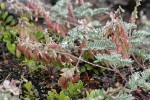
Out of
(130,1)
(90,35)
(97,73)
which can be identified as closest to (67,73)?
(90,35)

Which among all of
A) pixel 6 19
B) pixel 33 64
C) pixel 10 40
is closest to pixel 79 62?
pixel 33 64

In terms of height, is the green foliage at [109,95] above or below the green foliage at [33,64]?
below

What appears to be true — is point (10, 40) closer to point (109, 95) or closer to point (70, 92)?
point (70, 92)

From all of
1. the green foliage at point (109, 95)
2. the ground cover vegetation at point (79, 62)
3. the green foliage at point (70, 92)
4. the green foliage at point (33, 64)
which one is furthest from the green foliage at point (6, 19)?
the green foliage at point (109, 95)

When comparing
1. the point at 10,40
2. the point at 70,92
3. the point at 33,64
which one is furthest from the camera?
the point at 10,40

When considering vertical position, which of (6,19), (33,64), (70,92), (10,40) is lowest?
(70,92)

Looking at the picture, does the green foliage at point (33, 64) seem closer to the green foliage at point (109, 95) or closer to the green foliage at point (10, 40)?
the green foliage at point (10, 40)

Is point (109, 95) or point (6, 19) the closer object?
point (109, 95)

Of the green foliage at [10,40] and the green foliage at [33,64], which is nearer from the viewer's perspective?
the green foliage at [33,64]

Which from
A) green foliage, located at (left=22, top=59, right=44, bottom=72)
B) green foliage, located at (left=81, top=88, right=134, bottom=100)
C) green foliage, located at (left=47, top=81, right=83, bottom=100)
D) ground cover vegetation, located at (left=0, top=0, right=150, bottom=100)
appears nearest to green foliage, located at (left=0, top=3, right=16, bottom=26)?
ground cover vegetation, located at (left=0, top=0, right=150, bottom=100)

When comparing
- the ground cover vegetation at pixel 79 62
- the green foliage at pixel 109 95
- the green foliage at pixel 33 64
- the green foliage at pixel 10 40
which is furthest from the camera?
the green foliage at pixel 10 40
